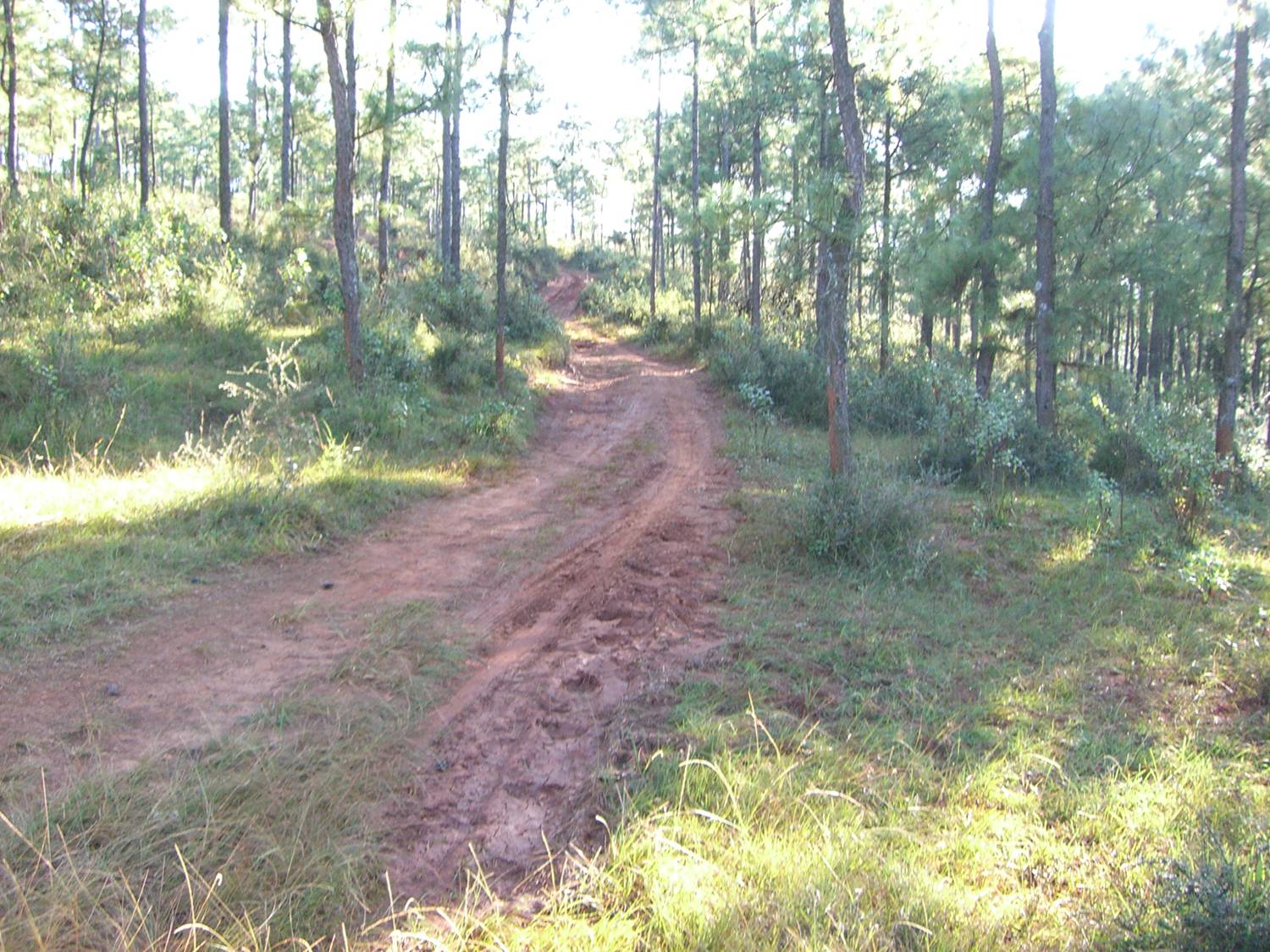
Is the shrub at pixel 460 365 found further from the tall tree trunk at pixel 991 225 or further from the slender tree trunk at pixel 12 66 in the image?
the slender tree trunk at pixel 12 66

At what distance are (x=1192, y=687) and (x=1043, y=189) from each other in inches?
379

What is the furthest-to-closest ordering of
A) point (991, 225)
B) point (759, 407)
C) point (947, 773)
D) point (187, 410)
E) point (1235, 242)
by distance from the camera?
point (759, 407), point (991, 225), point (1235, 242), point (187, 410), point (947, 773)

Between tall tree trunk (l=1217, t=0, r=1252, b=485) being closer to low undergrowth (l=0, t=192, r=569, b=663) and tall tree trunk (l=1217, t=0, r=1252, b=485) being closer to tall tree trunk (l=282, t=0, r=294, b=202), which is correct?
low undergrowth (l=0, t=192, r=569, b=663)

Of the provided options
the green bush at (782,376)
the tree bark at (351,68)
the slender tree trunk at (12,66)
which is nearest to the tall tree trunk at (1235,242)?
the green bush at (782,376)

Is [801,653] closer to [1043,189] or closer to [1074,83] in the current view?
[1043,189]

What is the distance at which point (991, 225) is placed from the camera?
14.4m

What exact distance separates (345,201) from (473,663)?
8.15 metres

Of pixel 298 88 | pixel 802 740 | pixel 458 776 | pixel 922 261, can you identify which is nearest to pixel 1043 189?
pixel 922 261

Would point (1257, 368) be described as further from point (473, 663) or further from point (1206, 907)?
point (1206, 907)

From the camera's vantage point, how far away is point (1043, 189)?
41.6 feet

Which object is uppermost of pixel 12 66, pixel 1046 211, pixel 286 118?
pixel 286 118

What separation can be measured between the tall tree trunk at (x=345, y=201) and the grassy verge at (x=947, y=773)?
6728mm

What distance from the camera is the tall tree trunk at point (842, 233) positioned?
7.58 metres

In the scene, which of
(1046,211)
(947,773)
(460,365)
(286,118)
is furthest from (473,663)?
(286,118)
